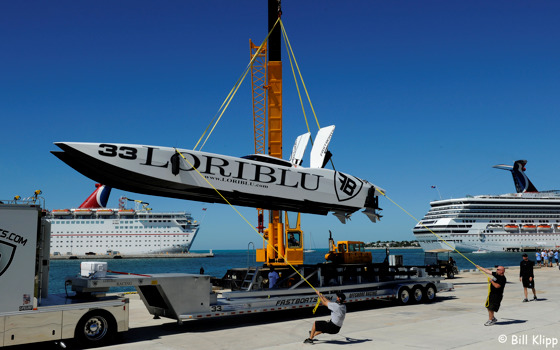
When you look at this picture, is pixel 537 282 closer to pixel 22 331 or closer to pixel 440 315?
pixel 440 315

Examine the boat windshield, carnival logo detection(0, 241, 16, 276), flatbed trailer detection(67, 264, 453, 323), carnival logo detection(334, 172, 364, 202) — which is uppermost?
the boat windshield

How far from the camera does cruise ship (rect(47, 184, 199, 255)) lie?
3671 inches

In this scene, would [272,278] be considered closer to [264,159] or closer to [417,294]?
A: [264,159]

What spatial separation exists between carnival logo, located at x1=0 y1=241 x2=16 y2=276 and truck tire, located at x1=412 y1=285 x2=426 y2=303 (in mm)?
11615

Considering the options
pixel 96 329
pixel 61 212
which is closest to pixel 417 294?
pixel 96 329

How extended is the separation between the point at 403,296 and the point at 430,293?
141 cm

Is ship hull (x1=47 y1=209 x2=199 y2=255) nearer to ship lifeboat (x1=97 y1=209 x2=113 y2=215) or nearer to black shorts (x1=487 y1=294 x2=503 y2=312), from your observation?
ship lifeboat (x1=97 y1=209 x2=113 y2=215)

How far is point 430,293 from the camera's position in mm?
14906

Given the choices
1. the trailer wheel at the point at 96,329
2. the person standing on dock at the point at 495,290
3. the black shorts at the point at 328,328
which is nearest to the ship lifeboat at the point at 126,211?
the trailer wheel at the point at 96,329

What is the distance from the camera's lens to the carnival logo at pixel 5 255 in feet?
24.7

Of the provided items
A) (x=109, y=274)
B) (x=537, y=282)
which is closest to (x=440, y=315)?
(x=109, y=274)

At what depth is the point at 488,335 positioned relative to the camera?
9.07 m

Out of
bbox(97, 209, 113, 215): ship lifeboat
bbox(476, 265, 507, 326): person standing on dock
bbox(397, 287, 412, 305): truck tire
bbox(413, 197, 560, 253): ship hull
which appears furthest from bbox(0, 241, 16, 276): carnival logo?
bbox(97, 209, 113, 215): ship lifeboat

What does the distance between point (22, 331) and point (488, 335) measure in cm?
892
